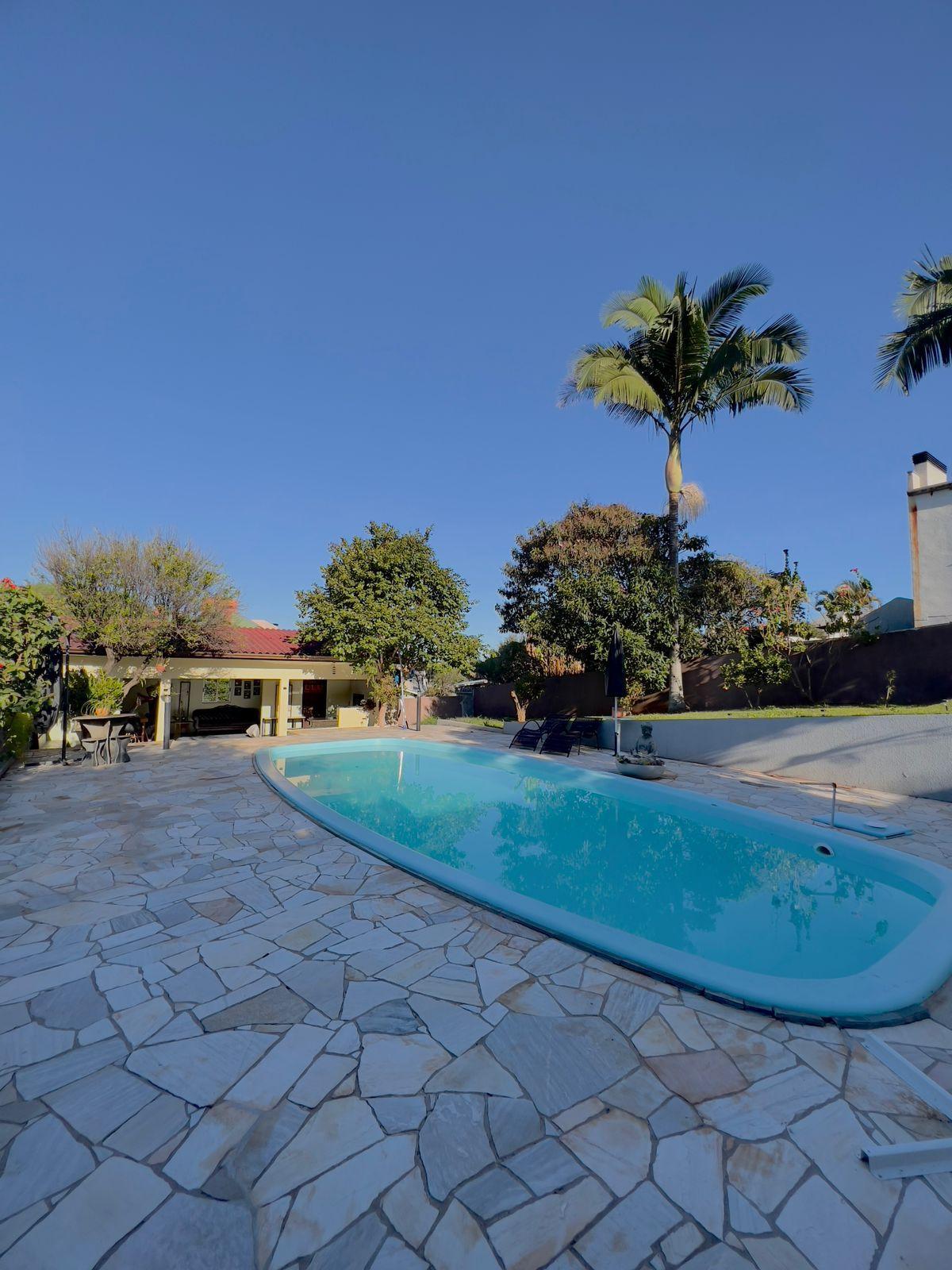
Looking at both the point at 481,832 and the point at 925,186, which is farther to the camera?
the point at 925,186

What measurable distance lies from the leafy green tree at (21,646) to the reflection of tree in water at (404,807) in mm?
4838

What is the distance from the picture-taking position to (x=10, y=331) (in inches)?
449

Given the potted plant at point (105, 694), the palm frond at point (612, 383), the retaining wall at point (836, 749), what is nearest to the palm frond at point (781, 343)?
the palm frond at point (612, 383)

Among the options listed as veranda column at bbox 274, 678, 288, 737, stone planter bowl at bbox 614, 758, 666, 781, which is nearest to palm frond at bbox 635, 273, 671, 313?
stone planter bowl at bbox 614, 758, 666, 781

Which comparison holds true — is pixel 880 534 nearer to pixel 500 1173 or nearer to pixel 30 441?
pixel 500 1173

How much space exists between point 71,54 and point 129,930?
12.2 meters

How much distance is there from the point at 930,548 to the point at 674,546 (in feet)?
26.8

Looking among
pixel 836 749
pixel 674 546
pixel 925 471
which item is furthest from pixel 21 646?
pixel 925 471

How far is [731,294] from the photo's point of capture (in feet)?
43.8

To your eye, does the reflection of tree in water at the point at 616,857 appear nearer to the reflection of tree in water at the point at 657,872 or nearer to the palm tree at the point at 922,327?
the reflection of tree in water at the point at 657,872

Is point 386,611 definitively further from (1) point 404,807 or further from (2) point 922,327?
(2) point 922,327

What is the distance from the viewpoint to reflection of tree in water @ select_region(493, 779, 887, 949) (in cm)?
545

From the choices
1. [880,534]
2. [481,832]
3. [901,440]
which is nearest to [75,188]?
[481,832]

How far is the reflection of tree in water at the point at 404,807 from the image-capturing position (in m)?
7.64
